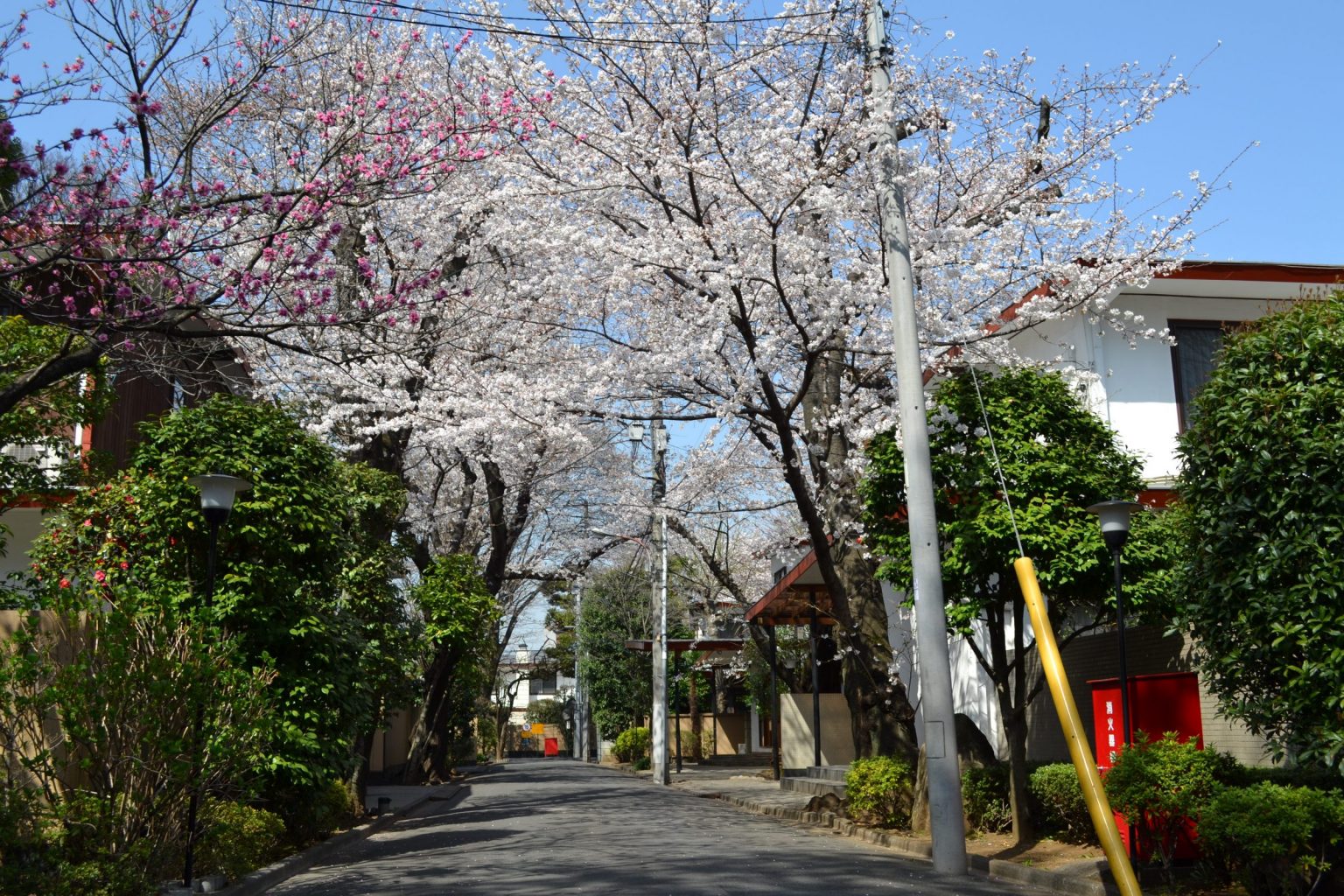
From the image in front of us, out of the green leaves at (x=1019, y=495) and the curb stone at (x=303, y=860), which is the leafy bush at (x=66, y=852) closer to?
the curb stone at (x=303, y=860)

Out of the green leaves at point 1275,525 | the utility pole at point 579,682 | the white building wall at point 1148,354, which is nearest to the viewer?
the green leaves at point 1275,525

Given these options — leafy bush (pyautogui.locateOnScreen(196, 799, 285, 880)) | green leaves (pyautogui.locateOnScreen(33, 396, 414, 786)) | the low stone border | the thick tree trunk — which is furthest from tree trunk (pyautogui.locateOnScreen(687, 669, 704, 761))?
leafy bush (pyautogui.locateOnScreen(196, 799, 285, 880))

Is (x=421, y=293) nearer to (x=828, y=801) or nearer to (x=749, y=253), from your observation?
(x=749, y=253)

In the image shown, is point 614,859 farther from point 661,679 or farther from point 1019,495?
point 661,679

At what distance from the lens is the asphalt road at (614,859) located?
33.3 feet

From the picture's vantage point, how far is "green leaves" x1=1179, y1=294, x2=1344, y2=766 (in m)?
7.99

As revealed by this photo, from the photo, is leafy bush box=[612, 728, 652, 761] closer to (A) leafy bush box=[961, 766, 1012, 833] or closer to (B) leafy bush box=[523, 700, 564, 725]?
(A) leafy bush box=[961, 766, 1012, 833]

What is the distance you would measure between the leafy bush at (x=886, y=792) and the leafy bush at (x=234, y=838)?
7.12 meters

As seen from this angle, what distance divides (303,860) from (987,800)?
25.1ft

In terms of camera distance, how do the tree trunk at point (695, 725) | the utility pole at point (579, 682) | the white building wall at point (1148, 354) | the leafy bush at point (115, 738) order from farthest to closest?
the utility pole at point (579, 682)
the tree trunk at point (695, 725)
the white building wall at point (1148, 354)
the leafy bush at point (115, 738)

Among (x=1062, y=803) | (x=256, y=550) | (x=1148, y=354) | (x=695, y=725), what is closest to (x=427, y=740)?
(x=695, y=725)

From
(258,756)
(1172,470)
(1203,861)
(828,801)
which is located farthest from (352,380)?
(1203,861)

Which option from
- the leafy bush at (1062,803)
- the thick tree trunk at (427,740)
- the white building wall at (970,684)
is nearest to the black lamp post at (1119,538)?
the leafy bush at (1062,803)

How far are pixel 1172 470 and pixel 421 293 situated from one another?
34.1ft
